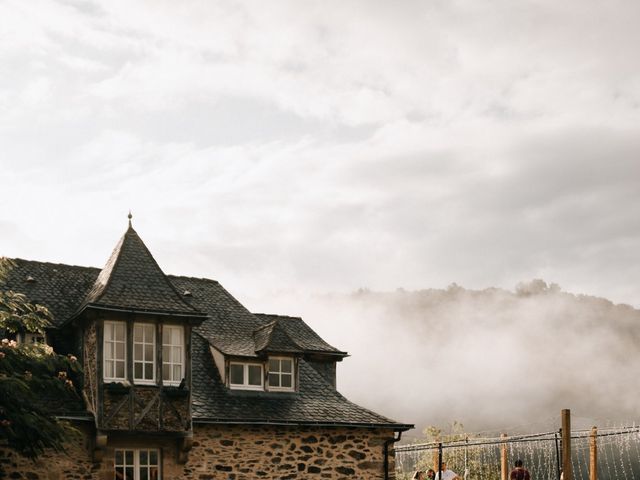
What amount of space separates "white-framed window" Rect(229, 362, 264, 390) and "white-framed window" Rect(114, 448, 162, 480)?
9.83ft

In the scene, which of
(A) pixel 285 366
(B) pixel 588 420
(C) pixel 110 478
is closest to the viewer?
(C) pixel 110 478

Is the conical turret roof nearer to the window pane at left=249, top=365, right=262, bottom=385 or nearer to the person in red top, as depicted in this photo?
the window pane at left=249, top=365, right=262, bottom=385

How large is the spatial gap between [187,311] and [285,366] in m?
3.71

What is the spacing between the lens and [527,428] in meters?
127

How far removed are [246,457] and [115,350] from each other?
13.7ft

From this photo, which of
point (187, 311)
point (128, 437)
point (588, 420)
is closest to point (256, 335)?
point (187, 311)

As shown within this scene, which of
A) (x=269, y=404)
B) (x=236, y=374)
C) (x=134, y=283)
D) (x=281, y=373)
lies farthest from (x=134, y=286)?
(x=281, y=373)

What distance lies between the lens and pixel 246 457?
24312 mm

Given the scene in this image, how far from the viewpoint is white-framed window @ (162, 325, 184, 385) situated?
23.7 m

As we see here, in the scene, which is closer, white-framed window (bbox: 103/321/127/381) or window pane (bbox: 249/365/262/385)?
white-framed window (bbox: 103/321/127/381)

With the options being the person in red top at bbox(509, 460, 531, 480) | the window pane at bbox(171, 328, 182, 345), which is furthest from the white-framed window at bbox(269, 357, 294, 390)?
the person in red top at bbox(509, 460, 531, 480)

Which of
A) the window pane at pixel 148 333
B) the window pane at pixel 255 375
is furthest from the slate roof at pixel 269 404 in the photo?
the window pane at pixel 148 333

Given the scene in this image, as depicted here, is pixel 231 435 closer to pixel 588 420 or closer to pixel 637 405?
pixel 588 420

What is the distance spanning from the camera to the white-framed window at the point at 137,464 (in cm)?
2302
